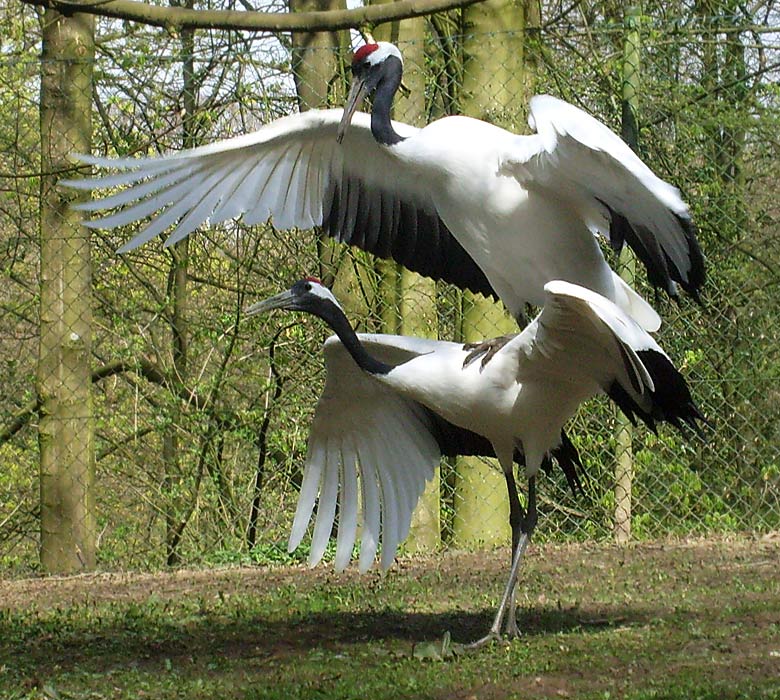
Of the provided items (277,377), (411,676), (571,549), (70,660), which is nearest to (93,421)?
(277,377)

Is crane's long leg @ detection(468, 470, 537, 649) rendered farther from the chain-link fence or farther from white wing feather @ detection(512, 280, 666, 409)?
the chain-link fence

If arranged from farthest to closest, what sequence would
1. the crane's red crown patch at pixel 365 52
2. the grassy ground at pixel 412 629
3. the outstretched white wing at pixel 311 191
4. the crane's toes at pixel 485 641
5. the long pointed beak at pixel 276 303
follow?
the crane's red crown patch at pixel 365 52 < the outstretched white wing at pixel 311 191 < the long pointed beak at pixel 276 303 < the crane's toes at pixel 485 641 < the grassy ground at pixel 412 629

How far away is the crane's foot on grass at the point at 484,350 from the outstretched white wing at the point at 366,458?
50cm

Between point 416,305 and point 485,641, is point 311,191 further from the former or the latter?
point 485,641

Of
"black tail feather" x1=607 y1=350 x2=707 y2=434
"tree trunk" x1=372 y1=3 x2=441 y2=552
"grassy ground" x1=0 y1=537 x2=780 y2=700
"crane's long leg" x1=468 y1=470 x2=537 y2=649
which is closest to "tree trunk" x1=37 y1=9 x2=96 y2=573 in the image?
"grassy ground" x1=0 y1=537 x2=780 y2=700

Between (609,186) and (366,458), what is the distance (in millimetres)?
1720

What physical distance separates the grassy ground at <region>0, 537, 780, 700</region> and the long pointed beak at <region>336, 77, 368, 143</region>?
2177mm

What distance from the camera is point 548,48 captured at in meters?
8.54

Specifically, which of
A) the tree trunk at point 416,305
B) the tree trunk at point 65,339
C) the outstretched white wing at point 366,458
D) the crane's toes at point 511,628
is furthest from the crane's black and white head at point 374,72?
the tree trunk at point 65,339

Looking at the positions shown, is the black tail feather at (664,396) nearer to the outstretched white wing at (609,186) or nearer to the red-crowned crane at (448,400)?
the red-crowned crane at (448,400)

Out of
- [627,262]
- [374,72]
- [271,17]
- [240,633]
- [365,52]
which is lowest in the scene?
[240,633]

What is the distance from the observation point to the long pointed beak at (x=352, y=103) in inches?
248

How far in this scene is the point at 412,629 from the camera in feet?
18.7

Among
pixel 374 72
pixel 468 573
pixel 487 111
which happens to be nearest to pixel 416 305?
pixel 487 111
